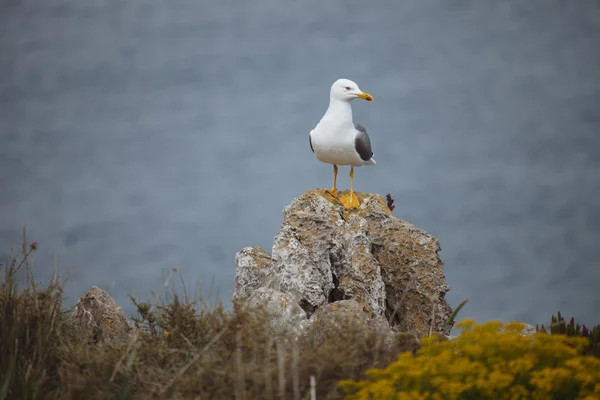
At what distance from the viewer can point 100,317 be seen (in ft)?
32.2

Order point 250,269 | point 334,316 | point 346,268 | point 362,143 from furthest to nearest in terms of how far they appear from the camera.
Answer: point 362,143, point 250,269, point 346,268, point 334,316

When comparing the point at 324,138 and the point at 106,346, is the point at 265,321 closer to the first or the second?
the point at 106,346

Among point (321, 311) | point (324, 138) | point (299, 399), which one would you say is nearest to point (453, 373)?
point (299, 399)

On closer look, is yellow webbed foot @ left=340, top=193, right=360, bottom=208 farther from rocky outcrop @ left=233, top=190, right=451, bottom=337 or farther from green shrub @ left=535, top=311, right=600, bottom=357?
green shrub @ left=535, top=311, right=600, bottom=357

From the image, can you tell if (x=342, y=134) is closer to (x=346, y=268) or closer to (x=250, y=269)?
(x=346, y=268)

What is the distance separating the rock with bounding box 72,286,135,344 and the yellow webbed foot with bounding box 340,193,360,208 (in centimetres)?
361

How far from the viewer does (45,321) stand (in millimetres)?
7219

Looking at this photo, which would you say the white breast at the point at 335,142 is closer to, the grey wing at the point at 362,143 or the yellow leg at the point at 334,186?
the grey wing at the point at 362,143

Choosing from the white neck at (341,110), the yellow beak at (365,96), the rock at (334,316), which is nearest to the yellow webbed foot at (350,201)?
the white neck at (341,110)

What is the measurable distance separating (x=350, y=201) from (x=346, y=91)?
168 cm

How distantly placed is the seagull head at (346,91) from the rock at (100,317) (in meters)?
4.55

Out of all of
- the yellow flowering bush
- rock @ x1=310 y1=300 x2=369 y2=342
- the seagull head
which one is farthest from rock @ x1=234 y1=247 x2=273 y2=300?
the yellow flowering bush

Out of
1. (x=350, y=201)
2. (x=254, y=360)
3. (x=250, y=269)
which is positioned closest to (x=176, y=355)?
(x=254, y=360)

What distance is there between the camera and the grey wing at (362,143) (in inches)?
411
